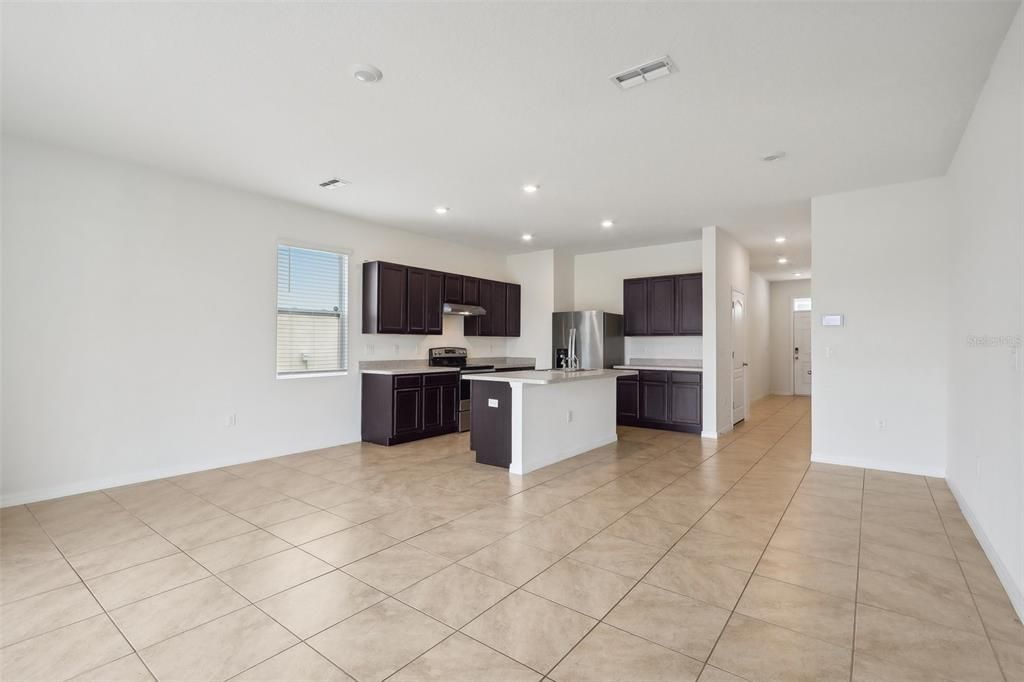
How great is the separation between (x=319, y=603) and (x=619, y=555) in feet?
5.42

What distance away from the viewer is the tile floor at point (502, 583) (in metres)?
1.96

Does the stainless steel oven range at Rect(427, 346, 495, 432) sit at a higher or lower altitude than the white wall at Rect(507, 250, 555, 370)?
lower

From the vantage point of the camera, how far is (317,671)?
188 centimetres

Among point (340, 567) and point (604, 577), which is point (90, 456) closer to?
point (340, 567)

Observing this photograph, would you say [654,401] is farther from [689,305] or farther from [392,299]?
[392,299]

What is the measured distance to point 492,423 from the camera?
4.96 m

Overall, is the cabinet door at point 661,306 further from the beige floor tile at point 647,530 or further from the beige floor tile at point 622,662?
the beige floor tile at point 622,662

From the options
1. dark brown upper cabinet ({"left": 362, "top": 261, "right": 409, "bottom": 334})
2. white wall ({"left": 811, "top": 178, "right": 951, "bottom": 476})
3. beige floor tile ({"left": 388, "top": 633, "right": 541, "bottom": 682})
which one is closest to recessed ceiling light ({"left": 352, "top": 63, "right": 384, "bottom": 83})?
beige floor tile ({"left": 388, "top": 633, "right": 541, "bottom": 682})

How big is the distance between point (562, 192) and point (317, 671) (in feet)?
14.5

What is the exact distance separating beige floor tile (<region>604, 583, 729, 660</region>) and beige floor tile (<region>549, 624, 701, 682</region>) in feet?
0.22

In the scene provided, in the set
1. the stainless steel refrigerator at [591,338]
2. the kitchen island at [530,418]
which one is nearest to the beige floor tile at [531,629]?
the kitchen island at [530,418]

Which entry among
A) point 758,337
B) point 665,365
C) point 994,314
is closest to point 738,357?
point 665,365

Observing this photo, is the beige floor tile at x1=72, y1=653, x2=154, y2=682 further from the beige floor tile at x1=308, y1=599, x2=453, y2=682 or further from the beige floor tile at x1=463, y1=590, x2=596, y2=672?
the beige floor tile at x1=463, y1=590, x2=596, y2=672

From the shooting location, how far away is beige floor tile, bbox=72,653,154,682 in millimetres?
1847
